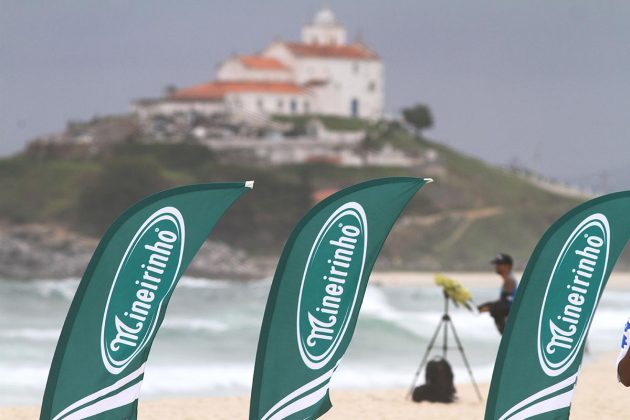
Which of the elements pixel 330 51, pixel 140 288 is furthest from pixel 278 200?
pixel 140 288

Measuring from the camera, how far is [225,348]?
27109 mm

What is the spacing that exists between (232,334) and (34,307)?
14.6 metres

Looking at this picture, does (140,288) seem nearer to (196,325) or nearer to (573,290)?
(573,290)

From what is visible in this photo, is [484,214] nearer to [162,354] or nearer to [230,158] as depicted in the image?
[230,158]

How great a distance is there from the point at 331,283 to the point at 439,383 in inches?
211

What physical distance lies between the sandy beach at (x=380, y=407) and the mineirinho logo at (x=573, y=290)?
3.96 meters

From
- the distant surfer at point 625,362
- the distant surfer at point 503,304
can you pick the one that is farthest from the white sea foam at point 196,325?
the distant surfer at point 625,362

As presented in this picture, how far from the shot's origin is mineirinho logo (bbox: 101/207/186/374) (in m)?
8.75

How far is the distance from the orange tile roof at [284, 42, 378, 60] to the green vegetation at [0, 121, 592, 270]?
977cm

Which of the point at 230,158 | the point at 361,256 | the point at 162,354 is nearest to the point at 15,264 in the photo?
the point at 230,158

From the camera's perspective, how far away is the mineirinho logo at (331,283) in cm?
913

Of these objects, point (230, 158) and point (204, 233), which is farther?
point (230, 158)

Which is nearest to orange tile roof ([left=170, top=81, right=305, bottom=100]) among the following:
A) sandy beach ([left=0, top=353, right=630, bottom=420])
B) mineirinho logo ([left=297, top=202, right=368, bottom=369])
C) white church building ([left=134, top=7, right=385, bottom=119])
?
white church building ([left=134, top=7, right=385, bottom=119])

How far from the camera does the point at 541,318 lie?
30.1 feet
